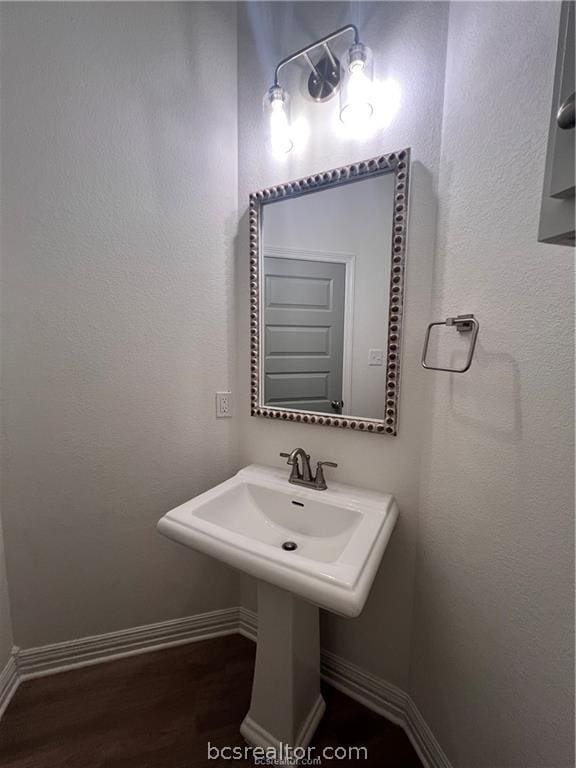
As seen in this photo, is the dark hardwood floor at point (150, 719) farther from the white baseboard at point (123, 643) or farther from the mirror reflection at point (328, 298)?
the mirror reflection at point (328, 298)

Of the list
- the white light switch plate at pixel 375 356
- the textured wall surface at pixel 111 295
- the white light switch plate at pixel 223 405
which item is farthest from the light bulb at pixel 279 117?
the white light switch plate at pixel 223 405

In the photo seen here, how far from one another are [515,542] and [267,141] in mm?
1491

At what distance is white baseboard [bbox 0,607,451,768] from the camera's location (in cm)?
105

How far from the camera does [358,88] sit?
→ 0.95m

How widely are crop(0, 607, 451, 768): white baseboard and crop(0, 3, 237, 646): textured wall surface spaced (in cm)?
6

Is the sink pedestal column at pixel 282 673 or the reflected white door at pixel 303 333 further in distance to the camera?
the reflected white door at pixel 303 333

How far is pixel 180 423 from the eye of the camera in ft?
4.31

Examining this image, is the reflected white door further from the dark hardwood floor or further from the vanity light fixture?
the dark hardwood floor

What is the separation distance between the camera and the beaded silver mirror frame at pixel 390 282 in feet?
3.19

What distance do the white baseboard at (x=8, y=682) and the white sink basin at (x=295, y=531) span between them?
96 centimetres

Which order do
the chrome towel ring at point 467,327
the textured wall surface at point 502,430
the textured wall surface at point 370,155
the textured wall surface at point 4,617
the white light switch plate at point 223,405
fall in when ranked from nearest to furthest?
the textured wall surface at point 502,430 → the chrome towel ring at point 467,327 → the textured wall surface at point 370,155 → the textured wall surface at point 4,617 → the white light switch plate at point 223,405

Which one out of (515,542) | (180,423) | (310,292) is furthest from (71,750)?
(310,292)

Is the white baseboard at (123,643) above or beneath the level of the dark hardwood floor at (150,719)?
above

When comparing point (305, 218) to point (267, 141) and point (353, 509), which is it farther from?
point (353, 509)
